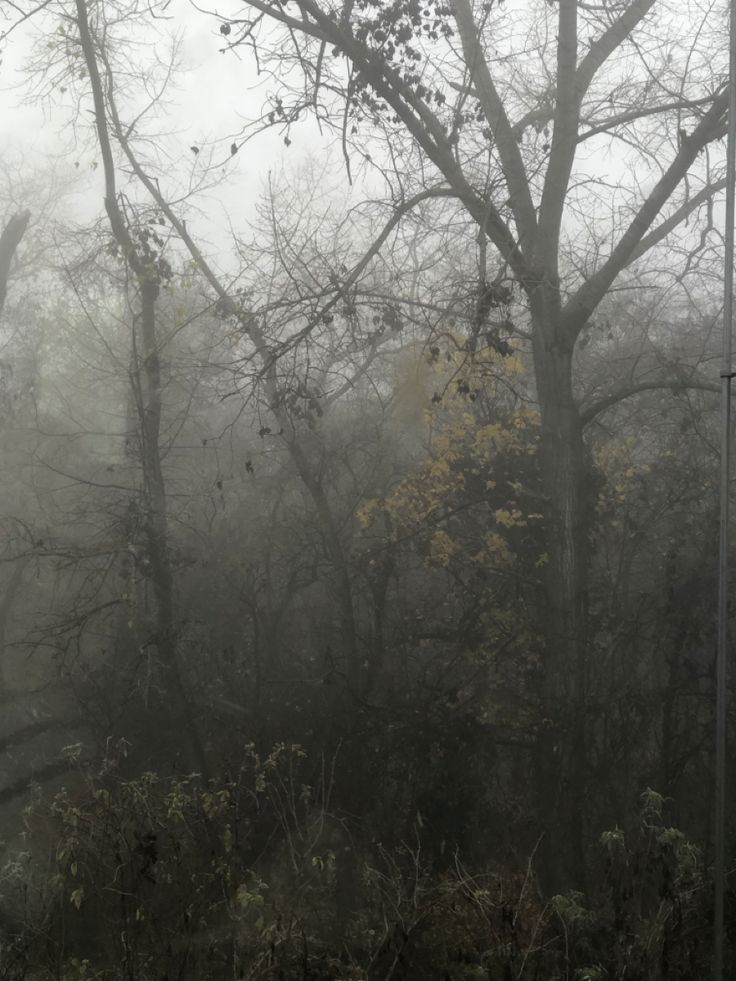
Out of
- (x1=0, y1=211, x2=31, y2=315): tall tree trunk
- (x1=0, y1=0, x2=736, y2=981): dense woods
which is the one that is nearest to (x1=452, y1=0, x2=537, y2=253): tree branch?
(x1=0, y1=0, x2=736, y2=981): dense woods

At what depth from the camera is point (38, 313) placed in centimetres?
2072

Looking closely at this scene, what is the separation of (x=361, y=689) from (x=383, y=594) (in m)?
1.18

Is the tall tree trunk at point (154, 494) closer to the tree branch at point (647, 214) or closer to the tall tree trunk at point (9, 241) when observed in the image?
the tree branch at point (647, 214)

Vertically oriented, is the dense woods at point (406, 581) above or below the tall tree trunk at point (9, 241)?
below

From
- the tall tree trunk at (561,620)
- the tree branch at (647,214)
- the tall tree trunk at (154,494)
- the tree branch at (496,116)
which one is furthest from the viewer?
the tall tree trunk at (154,494)

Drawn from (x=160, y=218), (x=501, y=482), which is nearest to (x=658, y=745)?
(x=501, y=482)

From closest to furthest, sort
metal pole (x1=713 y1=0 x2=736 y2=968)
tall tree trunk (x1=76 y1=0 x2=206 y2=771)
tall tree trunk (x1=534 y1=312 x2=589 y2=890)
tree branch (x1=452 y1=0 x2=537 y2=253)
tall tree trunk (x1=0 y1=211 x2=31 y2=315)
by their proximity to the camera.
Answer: metal pole (x1=713 y1=0 x2=736 y2=968)
tree branch (x1=452 y1=0 x2=537 y2=253)
tall tree trunk (x1=534 y1=312 x2=589 y2=890)
tall tree trunk (x1=76 y1=0 x2=206 y2=771)
tall tree trunk (x1=0 y1=211 x2=31 y2=315)

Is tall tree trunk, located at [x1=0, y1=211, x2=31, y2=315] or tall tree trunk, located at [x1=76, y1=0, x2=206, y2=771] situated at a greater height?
tall tree trunk, located at [x1=0, y1=211, x2=31, y2=315]

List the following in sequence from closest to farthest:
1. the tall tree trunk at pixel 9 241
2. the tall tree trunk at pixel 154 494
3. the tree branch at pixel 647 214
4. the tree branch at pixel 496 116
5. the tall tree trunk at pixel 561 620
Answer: the tree branch at pixel 647 214 < the tree branch at pixel 496 116 < the tall tree trunk at pixel 561 620 < the tall tree trunk at pixel 154 494 < the tall tree trunk at pixel 9 241

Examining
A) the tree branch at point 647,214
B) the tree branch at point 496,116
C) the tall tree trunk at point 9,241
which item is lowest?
the tree branch at point 647,214

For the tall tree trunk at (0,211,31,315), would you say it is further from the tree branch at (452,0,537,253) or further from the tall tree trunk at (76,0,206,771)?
the tree branch at (452,0,537,253)

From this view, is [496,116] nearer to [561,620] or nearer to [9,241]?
[561,620]

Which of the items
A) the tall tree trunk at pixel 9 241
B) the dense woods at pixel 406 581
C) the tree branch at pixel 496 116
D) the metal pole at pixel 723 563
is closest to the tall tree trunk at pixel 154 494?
the dense woods at pixel 406 581

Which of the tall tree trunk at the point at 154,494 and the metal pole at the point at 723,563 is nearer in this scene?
the metal pole at the point at 723,563
